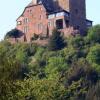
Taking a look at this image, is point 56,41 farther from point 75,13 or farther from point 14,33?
point 14,33

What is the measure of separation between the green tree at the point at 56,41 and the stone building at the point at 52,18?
121 centimetres

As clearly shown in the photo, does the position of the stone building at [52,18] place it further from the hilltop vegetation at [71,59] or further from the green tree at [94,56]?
the green tree at [94,56]

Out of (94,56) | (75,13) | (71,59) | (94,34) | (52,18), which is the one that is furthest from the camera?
(75,13)

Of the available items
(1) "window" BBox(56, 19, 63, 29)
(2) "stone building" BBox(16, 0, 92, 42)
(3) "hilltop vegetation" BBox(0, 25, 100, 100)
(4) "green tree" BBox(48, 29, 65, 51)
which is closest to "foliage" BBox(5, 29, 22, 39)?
(2) "stone building" BBox(16, 0, 92, 42)

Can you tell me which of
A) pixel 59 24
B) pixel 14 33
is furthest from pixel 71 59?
pixel 14 33

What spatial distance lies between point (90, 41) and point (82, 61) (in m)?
5.40

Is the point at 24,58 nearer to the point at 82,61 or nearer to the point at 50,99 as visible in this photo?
the point at 82,61

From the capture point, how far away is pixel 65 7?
9344 cm

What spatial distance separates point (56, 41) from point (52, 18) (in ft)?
17.9

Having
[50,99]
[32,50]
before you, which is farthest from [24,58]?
[50,99]

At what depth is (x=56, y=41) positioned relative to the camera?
291 ft

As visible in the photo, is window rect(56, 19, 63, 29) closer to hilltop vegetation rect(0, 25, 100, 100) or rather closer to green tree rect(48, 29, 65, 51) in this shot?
green tree rect(48, 29, 65, 51)

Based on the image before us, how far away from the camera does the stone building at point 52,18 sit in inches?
3612

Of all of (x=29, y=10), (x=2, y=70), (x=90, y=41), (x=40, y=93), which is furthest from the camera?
(x=29, y=10)
